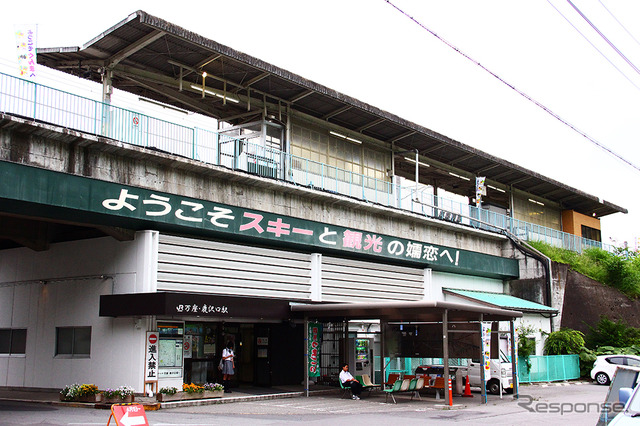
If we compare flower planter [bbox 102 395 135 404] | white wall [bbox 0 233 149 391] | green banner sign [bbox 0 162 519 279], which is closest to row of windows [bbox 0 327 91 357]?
white wall [bbox 0 233 149 391]

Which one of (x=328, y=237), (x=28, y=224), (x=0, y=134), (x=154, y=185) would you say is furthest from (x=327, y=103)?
(x=0, y=134)

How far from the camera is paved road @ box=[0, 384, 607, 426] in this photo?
1559 cm

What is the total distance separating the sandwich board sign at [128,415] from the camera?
11242mm

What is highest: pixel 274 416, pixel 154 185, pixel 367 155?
pixel 367 155

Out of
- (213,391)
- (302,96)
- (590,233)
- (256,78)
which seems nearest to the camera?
(213,391)

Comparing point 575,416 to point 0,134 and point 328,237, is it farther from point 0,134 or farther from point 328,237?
point 0,134

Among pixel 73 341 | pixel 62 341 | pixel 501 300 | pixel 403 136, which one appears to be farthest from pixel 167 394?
pixel 501 300

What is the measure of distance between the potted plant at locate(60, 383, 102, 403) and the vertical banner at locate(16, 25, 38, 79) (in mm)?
9267

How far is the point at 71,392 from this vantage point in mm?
19203

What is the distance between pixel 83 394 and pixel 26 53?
10168 millimetres

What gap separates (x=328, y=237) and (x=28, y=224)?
11.1 m

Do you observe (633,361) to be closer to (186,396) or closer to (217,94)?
(186,396)

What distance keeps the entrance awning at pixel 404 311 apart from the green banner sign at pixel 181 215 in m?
2.99

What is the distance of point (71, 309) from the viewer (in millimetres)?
21875
